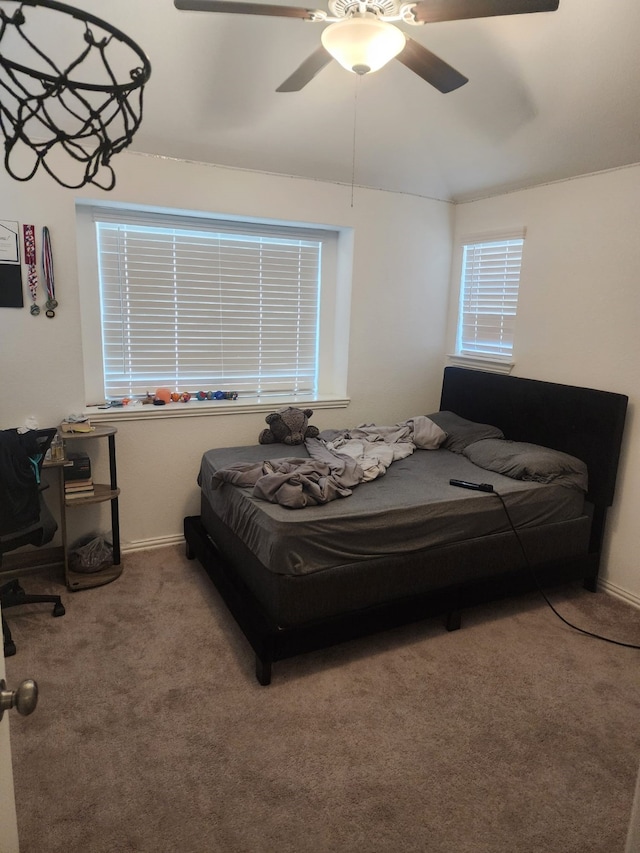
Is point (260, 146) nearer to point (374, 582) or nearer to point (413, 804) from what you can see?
point (374, 582)

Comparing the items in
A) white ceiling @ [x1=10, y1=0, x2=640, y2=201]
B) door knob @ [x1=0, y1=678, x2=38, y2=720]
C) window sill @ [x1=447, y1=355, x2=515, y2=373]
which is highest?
white ceiling @ [x1=10, y1=0, x2=640, y2=201]

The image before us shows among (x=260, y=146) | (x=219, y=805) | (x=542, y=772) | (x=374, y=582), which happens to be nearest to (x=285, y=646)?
(x=374, y=582)

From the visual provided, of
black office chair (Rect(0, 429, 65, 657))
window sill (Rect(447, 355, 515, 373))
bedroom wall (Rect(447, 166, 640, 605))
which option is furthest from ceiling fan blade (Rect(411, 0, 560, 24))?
window sill (Rect(447, 355, 515, 373))

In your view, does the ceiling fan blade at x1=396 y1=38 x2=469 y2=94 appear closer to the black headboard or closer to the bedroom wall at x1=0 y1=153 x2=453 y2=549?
the bedroom wall at x1=0 y1=153 x2=453 y2=549

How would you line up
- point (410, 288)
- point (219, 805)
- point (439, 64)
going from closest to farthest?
point (219, 805) < point (439, 64) < point (410, 288)

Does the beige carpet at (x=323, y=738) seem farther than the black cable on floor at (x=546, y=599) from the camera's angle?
No

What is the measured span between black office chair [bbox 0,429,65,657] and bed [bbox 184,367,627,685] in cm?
85

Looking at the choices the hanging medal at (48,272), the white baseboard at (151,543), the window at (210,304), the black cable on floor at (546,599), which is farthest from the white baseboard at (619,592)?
the hanging medal at (48,272)

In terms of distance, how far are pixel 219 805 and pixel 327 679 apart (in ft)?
2.36

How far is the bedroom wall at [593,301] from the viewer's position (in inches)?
120

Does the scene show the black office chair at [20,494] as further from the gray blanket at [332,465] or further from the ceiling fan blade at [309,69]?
the ceiling fan blade at [309,69]

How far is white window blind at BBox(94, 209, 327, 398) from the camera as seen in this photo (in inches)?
137

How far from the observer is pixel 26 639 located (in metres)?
2.60

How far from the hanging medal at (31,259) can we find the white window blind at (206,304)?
1.55 feet
